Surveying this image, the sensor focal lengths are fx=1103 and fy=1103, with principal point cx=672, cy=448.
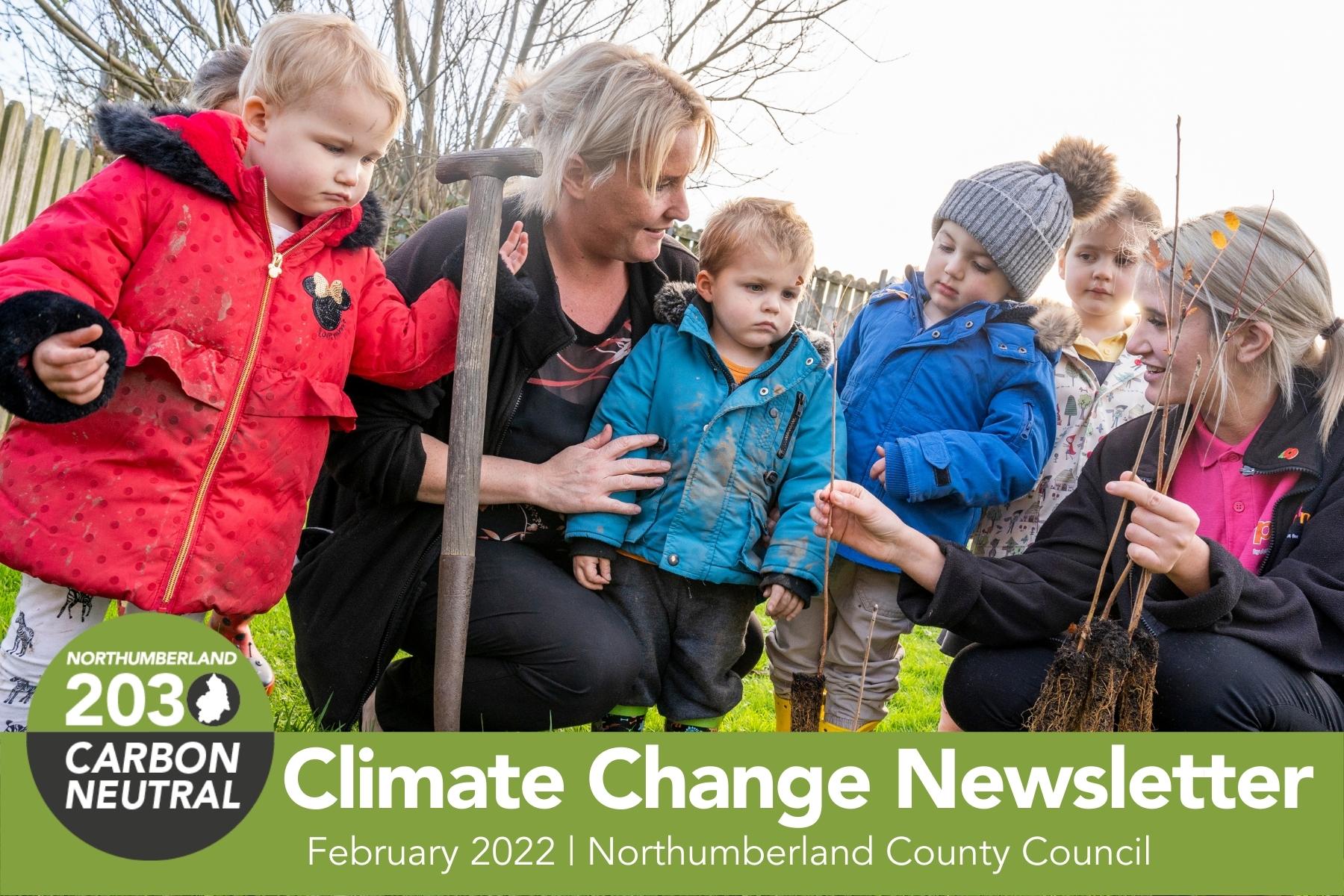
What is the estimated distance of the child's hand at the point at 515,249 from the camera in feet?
8.32

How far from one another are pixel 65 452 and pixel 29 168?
16.0 ft

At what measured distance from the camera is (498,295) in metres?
2.49

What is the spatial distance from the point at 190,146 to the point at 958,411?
6.73ft

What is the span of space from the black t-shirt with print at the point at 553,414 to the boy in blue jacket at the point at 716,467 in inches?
2.6

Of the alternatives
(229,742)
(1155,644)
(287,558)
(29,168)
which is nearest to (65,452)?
(287,558)

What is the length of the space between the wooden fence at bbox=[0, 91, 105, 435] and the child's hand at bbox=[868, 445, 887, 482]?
491cm

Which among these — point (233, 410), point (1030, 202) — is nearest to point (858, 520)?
point (1030, 202)

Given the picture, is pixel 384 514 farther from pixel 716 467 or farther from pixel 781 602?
pixel 781 602

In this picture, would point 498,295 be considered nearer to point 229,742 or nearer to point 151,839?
point 229,742

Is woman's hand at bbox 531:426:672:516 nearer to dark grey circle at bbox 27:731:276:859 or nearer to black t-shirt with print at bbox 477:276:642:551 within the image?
black t-shirt with print at bbox 477:276:642:551

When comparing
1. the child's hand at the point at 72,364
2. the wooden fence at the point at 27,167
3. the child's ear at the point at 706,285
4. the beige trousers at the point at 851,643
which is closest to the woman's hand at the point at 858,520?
the beige trousers at the point at 851,643

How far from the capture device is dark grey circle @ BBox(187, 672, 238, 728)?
2.06 m

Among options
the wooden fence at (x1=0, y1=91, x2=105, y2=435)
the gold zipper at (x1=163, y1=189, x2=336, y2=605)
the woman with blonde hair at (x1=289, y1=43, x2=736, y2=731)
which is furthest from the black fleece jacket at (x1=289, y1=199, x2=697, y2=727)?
the wooden fence at (x1=0, y1=91, x2=105, y2=435)

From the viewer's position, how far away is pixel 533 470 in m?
2.79
